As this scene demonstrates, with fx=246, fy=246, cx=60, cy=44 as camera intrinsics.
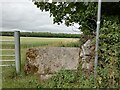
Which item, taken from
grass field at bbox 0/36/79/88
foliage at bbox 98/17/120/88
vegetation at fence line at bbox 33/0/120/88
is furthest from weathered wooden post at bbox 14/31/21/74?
foliage at bbox 98/17/120/88

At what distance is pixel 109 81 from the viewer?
17.0ft

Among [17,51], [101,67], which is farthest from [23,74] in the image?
[101,67]

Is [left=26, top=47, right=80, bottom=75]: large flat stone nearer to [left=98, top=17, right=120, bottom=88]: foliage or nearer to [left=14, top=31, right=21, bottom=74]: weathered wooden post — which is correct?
[left=14, top=31, right=21, bottom=74]: weathered wooden post

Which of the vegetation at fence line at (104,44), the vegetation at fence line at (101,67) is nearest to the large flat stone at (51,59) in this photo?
the vegetation at fence line at (101,67)

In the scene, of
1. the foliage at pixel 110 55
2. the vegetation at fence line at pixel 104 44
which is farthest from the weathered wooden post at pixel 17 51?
the foliage at pixel 110 55

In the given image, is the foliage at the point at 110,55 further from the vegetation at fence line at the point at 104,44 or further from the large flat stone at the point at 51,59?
the large flat stone at the point at 51,59

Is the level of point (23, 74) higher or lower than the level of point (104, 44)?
lower

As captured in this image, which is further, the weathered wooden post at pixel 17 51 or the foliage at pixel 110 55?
the weathered wooden post at pixel 17 51

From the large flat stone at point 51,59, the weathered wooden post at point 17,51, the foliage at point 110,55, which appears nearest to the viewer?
the foliage at point 110,55

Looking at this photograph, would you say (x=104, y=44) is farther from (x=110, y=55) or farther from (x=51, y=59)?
(x=51, y=59)

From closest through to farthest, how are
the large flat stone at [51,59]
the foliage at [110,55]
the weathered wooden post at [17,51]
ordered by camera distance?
the foliage at [110,55] → the large flat stone at [51,59] → the weathered wooden post at [17,51]

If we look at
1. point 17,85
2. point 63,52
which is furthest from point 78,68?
point 17,85

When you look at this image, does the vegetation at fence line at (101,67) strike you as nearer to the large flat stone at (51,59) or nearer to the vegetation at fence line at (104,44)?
the vegetation at fence line at (104,44)

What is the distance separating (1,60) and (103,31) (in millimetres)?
2807
